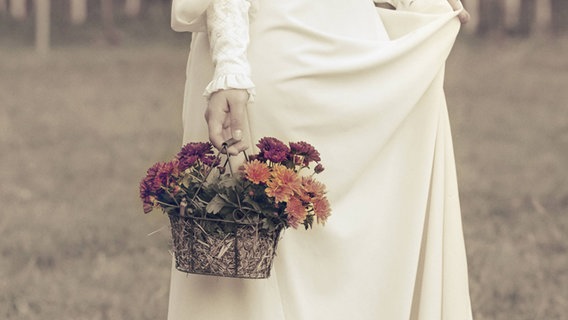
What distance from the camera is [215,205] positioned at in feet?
9.00

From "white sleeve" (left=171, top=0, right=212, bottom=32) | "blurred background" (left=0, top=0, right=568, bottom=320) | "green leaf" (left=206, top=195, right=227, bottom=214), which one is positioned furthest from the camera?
"blurred background" (left=0, top=0, right=568, bottom=320)

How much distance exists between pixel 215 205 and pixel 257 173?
0.11m

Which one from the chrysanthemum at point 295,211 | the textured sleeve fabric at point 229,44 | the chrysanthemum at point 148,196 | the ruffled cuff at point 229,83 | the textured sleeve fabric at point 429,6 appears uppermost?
the textured sleeve fabric at point 429,6

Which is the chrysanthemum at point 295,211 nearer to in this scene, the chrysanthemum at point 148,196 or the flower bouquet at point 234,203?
the flower bouquet at point 234,203

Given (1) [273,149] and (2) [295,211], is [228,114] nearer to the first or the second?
(1) [273,149]

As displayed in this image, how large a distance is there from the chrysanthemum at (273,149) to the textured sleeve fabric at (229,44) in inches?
5.0

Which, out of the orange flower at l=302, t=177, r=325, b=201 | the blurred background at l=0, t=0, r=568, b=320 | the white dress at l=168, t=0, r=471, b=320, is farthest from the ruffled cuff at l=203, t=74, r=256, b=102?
the blurred background at l=0, t=0, r=568, b=320

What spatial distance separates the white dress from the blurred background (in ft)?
6.46

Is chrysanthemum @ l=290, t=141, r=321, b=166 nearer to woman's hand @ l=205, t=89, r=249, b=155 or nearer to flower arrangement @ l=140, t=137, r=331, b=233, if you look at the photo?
flower arrangement @ l=140, t=137, r=331, b=233

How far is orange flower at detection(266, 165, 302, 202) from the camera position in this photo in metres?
2.76

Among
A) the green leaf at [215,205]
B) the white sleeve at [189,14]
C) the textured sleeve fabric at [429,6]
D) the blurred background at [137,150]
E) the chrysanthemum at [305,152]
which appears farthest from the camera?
the blurred background at [137,150]

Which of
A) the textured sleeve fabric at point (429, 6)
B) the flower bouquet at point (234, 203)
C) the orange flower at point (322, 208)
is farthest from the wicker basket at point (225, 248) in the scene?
the textured sleeve fabric at point (429, 6)

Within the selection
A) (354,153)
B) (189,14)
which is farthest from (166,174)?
(354,153)

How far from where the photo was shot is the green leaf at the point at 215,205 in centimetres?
274
